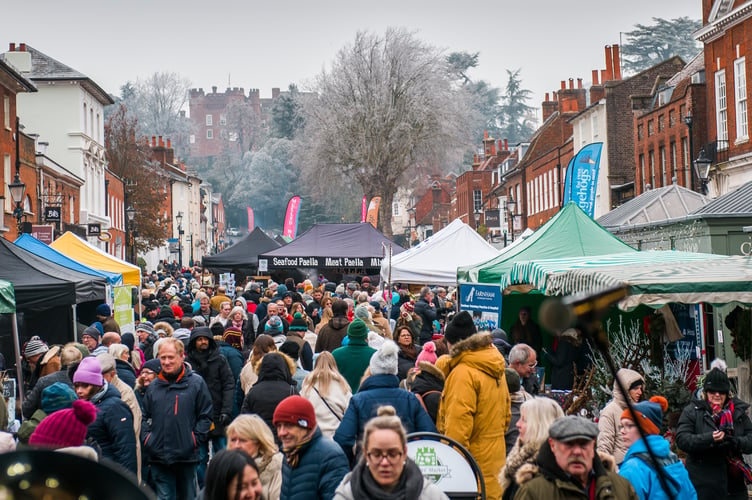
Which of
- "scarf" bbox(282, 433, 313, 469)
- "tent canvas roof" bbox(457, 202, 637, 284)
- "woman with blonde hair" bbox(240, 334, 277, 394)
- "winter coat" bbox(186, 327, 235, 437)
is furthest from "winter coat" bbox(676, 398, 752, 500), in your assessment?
"tent canvas roof" bbox(457, 202, 637, 284)

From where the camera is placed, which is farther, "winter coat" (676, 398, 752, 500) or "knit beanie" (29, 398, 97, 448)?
Result: "winter coat" (676, 398, 752, 500)

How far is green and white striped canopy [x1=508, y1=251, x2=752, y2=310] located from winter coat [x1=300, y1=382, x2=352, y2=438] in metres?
2.29

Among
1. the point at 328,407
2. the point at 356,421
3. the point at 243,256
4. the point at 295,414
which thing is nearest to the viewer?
the point at 295,414

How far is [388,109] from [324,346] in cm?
4426

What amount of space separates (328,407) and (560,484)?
3.55 meters

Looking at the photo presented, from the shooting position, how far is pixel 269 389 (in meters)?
7.97

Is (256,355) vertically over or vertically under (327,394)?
over

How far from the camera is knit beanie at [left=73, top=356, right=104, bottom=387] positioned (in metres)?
7.39

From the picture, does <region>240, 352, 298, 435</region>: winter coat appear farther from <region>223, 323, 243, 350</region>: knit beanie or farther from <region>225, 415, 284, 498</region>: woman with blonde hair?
<region>223, 323, 243, 350</region>: knit beanie

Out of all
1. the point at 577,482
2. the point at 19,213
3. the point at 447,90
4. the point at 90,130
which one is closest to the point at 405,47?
the point at 447,90

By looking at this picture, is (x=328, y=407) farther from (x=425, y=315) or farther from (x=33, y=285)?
(x=425, y=315)

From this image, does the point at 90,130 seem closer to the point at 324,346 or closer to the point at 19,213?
the point at 19,213

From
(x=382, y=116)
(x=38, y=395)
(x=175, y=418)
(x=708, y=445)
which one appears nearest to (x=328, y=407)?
(x=175, y=418)

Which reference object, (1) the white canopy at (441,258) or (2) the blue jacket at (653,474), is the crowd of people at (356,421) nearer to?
(2) the blue jacket at (653,474)
